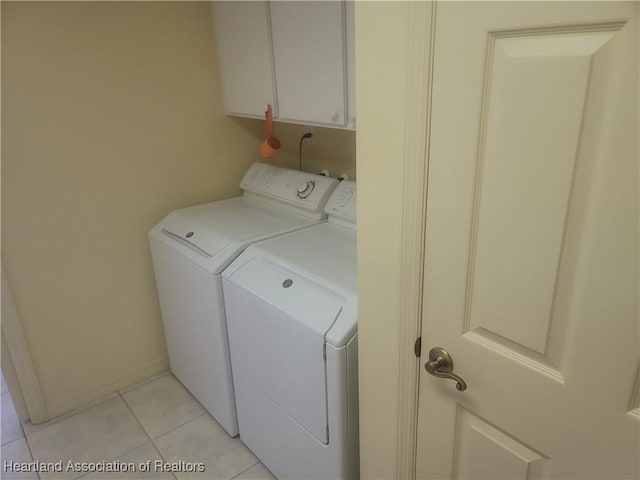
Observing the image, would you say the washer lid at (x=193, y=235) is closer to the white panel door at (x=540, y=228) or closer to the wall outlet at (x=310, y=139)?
the wall outlet at (x=310, y=139)

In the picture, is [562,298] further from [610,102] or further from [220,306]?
[220,306]

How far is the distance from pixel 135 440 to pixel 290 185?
1357 millimetres

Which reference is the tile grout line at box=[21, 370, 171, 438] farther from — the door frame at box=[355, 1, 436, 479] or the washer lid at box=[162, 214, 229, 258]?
the door frame at box=[355, 1, 436, 479]

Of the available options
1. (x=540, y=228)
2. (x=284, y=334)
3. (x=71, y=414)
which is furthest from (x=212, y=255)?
(x=540, y=228)

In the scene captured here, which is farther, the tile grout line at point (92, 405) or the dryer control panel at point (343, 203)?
the tile grout line at point (92, 405)

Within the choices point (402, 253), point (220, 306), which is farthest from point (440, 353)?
point (220, 306)

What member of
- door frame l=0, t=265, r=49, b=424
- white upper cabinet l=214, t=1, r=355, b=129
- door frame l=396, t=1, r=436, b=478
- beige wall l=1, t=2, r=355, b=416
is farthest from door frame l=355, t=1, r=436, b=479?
door frame l=0, t=265, r=49, b=424

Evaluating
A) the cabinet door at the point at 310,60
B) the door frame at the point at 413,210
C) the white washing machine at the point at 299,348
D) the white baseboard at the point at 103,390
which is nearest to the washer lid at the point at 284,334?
the white washing machine at the point at 299,348

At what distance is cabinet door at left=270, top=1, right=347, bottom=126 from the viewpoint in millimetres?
1686

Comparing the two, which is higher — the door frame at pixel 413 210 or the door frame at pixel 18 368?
the door frame at pixel 413 210

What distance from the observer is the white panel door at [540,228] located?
0.70 m

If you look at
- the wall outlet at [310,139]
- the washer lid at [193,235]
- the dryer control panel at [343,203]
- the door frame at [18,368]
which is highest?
the wall outlet at [310,139]

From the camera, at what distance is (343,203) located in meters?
2.01

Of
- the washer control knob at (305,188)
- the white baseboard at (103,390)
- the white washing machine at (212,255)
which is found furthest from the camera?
the white baseboard at (103,390)
